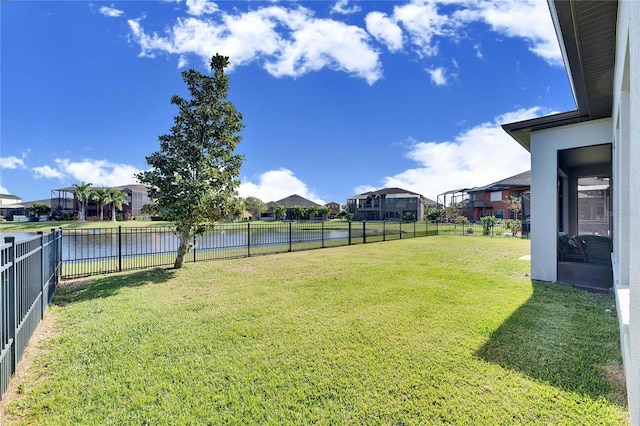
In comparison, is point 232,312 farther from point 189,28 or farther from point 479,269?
point 189,28

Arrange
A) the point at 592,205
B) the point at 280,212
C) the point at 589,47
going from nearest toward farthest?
the point at 589,47 → the point at 592,205 → the point at 280,212

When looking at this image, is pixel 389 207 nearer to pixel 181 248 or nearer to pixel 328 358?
pixel 181 248

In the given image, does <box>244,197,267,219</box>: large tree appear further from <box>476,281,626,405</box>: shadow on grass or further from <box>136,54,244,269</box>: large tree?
<box>476,281,626,405</box>: shadow on grass

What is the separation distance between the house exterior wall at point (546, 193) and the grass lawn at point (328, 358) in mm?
753

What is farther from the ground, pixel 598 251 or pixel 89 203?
pixel 89 203

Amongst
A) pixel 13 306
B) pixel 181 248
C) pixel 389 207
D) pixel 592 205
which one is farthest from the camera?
pixel 389 207

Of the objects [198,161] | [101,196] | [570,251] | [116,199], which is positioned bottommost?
[570,251]

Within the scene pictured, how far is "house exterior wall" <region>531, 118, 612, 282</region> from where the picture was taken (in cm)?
657

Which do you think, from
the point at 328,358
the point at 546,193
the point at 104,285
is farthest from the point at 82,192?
the point at 546,193

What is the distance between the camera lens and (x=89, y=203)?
51062 mm

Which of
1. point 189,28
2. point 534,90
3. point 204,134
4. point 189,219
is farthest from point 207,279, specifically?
point 534,90

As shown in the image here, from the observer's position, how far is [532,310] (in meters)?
4.79

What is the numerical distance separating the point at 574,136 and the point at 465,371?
6435 mm

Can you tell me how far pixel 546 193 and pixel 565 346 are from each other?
4536mm
